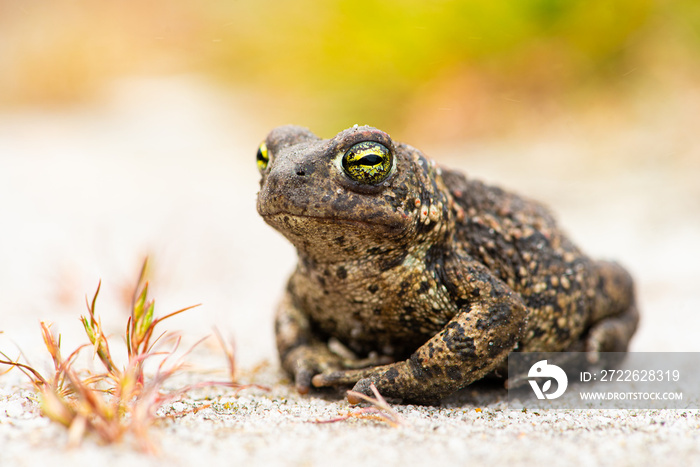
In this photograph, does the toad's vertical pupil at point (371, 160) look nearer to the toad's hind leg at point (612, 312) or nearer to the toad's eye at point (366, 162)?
the toad's eye at point (366, 162)

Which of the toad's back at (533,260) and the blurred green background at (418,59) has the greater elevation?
the blurred green background at (418,59)

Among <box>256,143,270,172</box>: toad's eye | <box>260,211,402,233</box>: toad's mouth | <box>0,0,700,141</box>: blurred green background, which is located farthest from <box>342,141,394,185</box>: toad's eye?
<box>0,0,700,141</box>: blurred green background

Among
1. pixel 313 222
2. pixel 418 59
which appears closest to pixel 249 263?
pixel 313 222

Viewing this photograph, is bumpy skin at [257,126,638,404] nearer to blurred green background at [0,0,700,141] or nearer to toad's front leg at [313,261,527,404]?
toad's front leg at [313,261,527,404]

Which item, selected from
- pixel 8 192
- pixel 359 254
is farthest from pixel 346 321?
pixel 8 192

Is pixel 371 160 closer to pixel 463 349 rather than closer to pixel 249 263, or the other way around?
pixel 463 349

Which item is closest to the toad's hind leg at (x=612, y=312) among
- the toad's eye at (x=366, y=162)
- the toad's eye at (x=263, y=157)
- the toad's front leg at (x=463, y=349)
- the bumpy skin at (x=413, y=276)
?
the bumpy skin at (x=413, y=276)
